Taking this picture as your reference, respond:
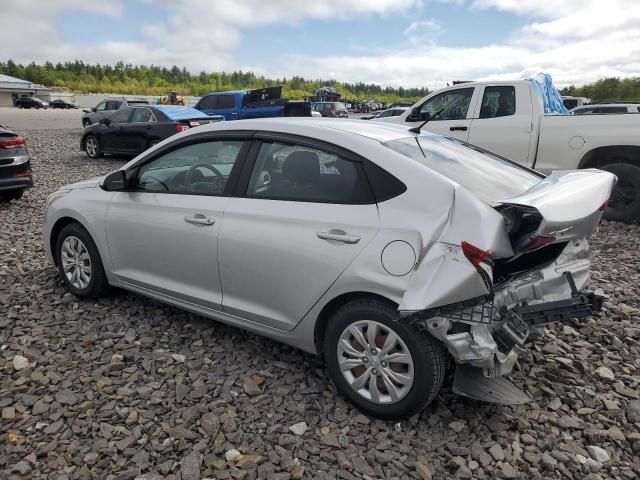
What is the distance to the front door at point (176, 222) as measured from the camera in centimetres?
320

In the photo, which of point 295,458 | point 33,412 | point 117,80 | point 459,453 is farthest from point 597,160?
point 117,80

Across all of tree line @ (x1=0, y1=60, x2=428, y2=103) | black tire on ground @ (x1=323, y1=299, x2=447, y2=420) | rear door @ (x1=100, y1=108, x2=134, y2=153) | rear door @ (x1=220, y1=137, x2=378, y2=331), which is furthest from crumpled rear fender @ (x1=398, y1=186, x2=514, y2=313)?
tree line @ (x1=0, y1=60, x2=428, y2=103)

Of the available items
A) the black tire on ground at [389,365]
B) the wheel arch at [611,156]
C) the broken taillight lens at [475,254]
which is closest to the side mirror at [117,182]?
the black tire on ground at [389,365]

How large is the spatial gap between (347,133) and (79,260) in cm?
266

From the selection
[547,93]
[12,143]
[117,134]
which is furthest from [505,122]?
[117,134]

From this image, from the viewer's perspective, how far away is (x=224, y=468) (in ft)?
7.72

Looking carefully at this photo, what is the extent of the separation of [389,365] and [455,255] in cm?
70

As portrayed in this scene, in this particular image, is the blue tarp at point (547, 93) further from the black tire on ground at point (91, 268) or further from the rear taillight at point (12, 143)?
the rear taillight at point (12, 143)

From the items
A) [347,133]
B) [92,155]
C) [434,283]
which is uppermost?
[347,133]

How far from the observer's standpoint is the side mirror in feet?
12.2

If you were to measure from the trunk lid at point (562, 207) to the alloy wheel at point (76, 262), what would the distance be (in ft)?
11.0

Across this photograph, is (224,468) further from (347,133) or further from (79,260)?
(79,260)

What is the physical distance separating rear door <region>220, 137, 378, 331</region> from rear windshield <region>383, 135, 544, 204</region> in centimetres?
42

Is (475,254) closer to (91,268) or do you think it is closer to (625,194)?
(91,268)
